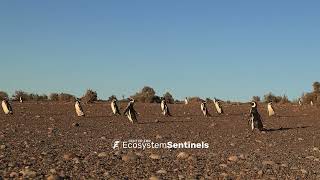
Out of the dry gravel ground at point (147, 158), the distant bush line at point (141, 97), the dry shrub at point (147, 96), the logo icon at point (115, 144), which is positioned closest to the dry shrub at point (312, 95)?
the distant bush line at point (141, 97)

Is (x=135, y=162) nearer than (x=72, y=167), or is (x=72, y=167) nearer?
(x=72, y=167)

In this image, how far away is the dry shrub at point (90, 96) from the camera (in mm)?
50734

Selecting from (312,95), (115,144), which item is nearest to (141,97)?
(312,95)

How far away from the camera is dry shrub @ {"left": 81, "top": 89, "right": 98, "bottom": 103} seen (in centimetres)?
5073

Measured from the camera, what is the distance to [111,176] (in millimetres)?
9414

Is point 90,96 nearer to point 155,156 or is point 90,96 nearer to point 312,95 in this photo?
point 312,95

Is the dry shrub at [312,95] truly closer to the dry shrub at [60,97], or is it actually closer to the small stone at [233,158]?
the dry shrub at [60,97]

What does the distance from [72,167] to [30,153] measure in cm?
188

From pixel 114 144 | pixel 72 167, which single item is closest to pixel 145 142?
pixel 114 144

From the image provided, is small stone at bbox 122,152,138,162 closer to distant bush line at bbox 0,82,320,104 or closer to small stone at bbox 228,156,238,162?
small stone at bbox 228,156,238,162

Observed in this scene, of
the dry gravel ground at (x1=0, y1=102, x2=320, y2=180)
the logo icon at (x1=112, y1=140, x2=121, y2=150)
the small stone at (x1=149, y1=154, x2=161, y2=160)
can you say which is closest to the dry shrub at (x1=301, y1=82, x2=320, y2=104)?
the dry gravel ground at (x1=0, y1=102, x2=320, y2=180)

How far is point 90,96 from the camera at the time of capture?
51719 mm

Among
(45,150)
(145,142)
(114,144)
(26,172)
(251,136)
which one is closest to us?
(26,172)

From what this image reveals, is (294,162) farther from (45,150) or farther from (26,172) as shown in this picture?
(26,172)
